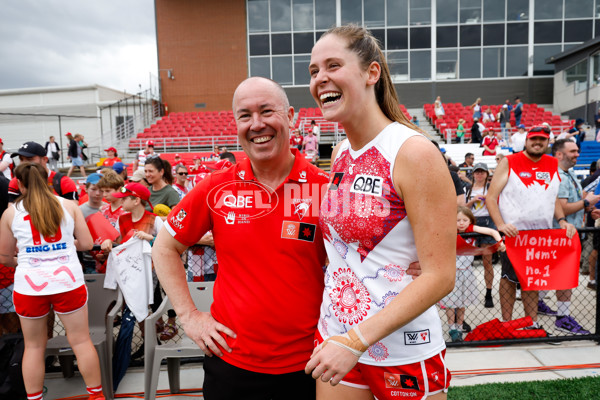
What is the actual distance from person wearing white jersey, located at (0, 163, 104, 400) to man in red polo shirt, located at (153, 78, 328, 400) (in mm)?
1602

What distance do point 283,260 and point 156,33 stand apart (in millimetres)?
25995

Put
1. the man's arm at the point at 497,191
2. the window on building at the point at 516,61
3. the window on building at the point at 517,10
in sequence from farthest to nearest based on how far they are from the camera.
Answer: the window on building at the point at 516,61, the window on building at the point at 517,10, the man's arm at the point at 497,191

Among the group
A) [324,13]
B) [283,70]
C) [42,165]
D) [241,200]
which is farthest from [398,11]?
[241,200]

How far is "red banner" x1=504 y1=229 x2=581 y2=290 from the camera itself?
3.93m

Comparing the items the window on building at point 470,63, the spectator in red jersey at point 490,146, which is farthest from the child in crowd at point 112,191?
the window on building at point 470,63

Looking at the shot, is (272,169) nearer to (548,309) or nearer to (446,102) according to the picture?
(548,309)

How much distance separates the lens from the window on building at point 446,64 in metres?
23.1

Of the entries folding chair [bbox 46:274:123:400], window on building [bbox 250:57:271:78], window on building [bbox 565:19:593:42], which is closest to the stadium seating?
window on building [bbox 565:19:593:42]

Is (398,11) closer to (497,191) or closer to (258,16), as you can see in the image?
(258,16)

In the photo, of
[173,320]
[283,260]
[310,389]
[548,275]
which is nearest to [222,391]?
[310,389]

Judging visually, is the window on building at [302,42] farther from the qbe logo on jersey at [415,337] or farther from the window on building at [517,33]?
the qbe logo on jersey at [415,337]

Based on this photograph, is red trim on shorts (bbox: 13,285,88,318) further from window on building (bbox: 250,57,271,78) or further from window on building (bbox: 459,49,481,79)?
window on building (bbox: 459,49,481,79)

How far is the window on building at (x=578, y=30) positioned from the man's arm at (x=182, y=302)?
27723mm

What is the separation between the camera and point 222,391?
5.58 feet
